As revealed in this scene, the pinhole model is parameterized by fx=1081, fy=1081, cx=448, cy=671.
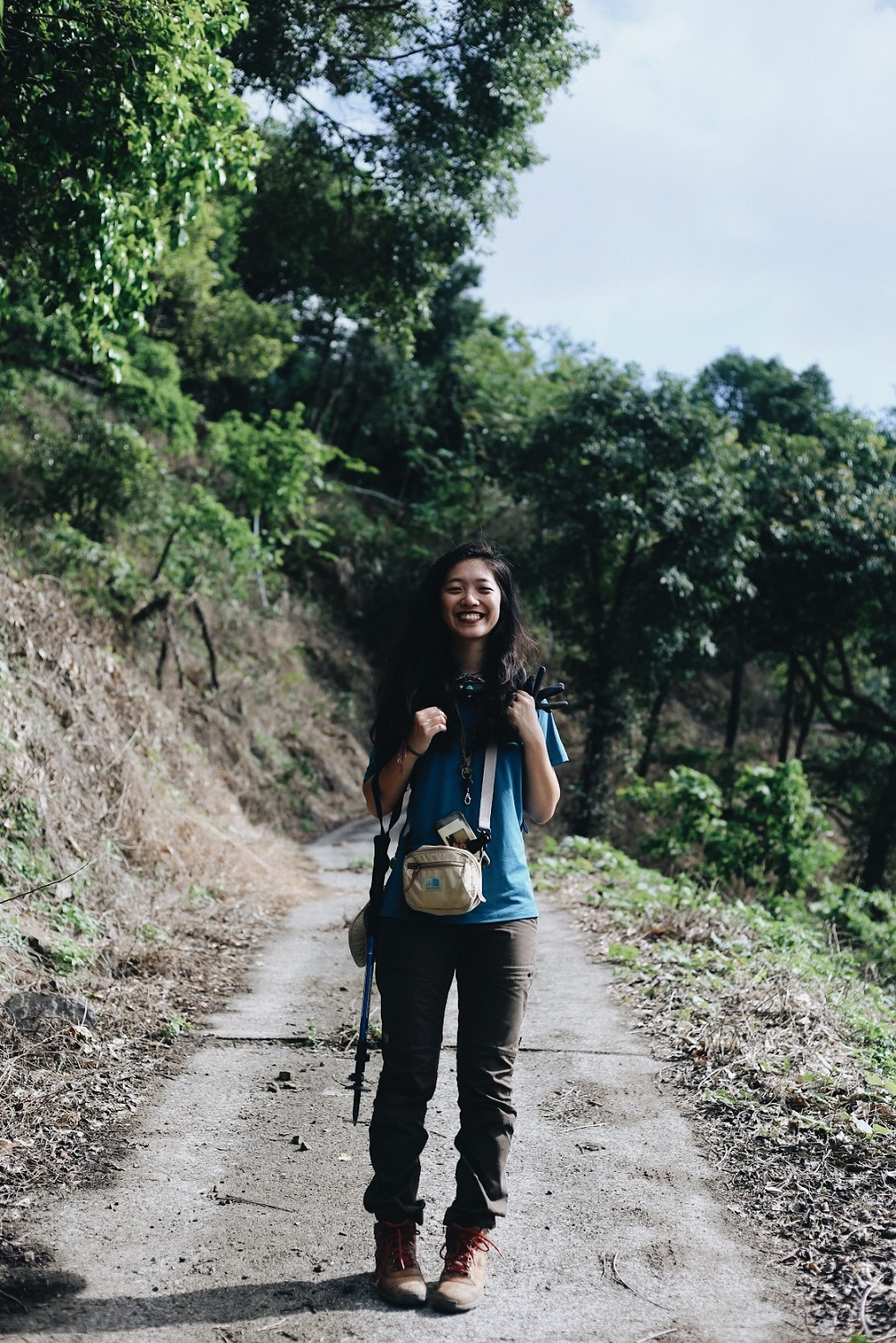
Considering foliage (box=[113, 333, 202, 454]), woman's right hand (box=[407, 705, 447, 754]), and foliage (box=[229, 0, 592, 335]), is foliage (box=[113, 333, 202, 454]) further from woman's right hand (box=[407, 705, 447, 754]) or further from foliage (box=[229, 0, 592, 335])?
woman's right hand (box=[407, 705, 447, 754])

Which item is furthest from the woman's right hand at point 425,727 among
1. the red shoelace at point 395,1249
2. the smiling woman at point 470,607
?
the red shoelace at point 395,1249

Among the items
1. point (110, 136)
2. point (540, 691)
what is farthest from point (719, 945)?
point (110, 136)

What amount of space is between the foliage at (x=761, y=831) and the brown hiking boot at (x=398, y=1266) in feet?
28.7

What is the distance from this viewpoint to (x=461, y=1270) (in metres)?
2.90

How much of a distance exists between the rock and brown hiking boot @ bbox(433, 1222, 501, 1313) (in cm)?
245

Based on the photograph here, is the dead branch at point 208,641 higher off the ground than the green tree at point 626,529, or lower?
lower

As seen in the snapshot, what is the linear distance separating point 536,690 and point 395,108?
912 cm

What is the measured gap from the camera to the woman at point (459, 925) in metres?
2.94

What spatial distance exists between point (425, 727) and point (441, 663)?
1.12ft

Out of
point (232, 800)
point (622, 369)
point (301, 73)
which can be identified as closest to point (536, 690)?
point (301, 73)

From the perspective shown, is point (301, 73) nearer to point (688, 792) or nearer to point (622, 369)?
point (622, 369)

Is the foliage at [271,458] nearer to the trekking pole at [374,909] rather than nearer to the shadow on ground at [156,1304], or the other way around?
the trekking pole at [374,909]

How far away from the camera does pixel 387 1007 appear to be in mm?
3055

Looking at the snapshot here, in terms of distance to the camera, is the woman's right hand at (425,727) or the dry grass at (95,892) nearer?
the woman's right hand at (425,727)
